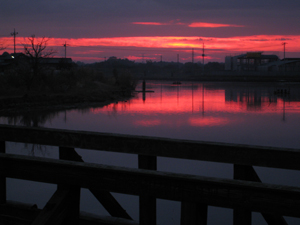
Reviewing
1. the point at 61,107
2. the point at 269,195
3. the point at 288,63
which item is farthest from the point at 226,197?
the point at 288,63

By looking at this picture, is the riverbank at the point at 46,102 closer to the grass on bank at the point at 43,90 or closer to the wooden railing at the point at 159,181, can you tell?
the grass on bank at the point at 43,90

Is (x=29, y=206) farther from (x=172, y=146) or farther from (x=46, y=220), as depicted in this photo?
(x=172, y=146)

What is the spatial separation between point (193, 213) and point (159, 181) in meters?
0.34

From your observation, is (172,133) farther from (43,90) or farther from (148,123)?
(43,90)

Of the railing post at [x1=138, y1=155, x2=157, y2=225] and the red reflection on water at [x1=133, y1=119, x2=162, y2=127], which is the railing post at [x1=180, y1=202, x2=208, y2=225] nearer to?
the railing post at [x1=138, y1=155, x2=157, y2=225]

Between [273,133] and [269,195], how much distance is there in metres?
22.3

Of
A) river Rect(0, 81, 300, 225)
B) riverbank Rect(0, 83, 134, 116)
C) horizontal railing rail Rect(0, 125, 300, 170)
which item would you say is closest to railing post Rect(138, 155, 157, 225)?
horizontal railing rail Rect(0, 125, 300, 170)

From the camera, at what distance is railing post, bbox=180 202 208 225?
7.58 feet

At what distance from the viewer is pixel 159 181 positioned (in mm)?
2236

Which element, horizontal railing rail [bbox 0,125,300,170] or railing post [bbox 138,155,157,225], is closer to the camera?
railing post [bbox 138,155,157,225]

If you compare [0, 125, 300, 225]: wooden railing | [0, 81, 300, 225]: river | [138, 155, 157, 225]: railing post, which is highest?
[0, 125, 300, 225]: wooden railing

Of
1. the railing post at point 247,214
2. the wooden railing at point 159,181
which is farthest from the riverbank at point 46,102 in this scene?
the railing post at point 247,214

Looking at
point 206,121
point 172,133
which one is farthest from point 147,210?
point 206,121

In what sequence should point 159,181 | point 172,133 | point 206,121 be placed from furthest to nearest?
point 206,121 < point 172,133 < point 159,181
